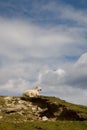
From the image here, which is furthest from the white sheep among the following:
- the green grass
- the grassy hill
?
the green grass

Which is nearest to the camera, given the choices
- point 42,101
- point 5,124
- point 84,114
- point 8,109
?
point 5,124

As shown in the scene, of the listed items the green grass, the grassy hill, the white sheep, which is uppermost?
the white sheep

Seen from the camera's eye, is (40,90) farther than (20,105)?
Yes

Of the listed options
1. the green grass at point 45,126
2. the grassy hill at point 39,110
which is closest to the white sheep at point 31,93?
the grassy hill at point 39,110

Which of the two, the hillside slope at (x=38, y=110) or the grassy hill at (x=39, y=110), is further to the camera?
the hillside slope at (x=38, y=110)

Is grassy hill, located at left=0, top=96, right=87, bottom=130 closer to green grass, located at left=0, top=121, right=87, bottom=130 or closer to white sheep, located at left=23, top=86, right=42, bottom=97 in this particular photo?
white sheep, located at left=23, top=86, right=42, bottom=97

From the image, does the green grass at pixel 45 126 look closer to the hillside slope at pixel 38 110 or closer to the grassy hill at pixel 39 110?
the grassy hill at pixel 39 110

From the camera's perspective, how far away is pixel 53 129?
162 ft

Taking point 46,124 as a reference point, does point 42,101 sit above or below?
above

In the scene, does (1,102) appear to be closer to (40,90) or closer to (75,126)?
(40,90)

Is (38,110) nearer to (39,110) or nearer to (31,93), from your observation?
(39,110)

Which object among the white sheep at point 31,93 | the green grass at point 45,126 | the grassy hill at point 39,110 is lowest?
the green grass at point 45,126

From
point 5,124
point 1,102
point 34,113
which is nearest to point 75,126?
point 5,124

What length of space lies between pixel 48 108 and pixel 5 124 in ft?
75.2
